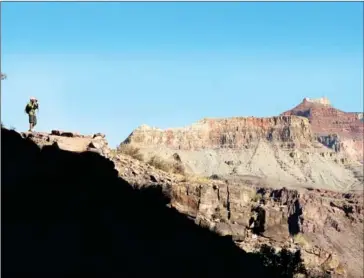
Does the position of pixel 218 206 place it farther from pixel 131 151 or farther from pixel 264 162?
pixel 264 162

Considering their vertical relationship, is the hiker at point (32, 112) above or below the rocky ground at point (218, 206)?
above

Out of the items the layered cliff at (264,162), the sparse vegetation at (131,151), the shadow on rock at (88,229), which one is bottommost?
the shadow on rock at (88,229)

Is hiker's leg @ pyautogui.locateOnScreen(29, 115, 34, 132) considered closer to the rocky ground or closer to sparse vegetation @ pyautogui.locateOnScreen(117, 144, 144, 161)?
the rocky ground

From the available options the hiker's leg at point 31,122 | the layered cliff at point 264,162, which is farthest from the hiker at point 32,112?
the layered cliff at point 264,162

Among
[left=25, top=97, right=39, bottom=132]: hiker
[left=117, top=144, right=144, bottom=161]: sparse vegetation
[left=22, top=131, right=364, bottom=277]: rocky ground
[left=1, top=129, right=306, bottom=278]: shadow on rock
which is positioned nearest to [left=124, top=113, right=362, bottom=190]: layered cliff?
[left=117, top=144, right=144, bottom=161]: sparse vegetation

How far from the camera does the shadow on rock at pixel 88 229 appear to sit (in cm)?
1506

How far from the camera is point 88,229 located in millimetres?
16531

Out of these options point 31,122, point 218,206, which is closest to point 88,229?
point 31,122

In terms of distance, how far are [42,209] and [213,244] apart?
19.4ft

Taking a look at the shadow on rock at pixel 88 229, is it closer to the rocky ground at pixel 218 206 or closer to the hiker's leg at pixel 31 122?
the rocky ground at pixel 218 206

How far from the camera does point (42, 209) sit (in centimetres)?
1667

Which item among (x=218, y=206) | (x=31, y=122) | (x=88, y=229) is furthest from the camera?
(x=218, y=206)

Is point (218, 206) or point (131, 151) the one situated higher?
point (131, 151)

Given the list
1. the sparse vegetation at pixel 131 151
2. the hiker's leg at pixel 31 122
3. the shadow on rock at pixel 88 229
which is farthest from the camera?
the sparse vegetation at pixel 131 151
